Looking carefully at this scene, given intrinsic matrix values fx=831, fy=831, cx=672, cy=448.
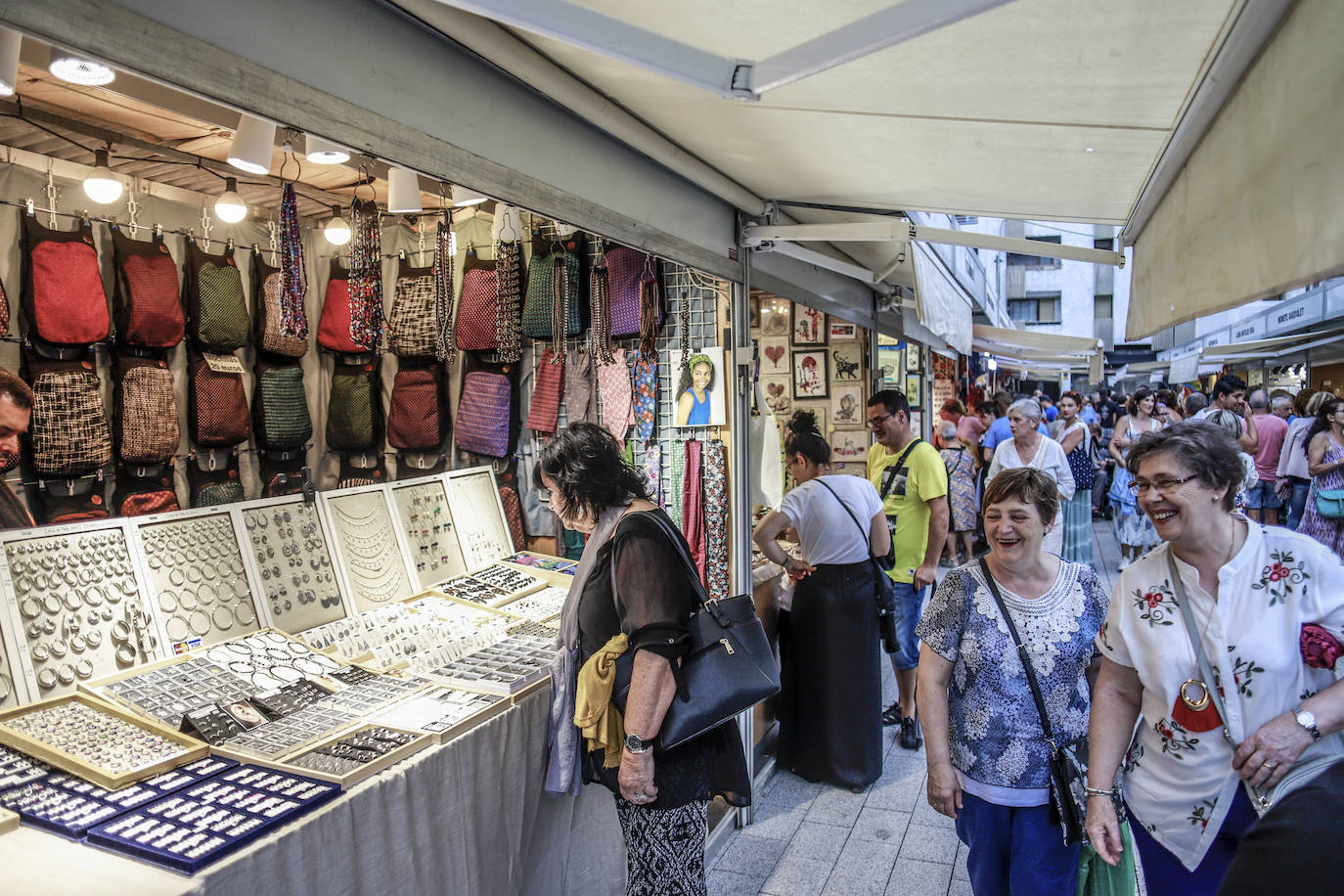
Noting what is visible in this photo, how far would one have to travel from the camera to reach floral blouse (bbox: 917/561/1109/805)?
2236 millimetres

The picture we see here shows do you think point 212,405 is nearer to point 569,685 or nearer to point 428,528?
point 428,528

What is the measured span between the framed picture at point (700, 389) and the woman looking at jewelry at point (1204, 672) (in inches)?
79.2

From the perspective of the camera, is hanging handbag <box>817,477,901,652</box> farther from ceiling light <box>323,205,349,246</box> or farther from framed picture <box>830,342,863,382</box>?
framed picture <box>830,342,863,382</box>

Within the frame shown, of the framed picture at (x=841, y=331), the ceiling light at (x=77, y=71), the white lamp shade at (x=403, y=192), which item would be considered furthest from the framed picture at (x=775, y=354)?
the ceiling light at (x=77, y=71)

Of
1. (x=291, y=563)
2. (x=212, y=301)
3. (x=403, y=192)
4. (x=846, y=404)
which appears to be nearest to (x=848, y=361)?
(x=846, y=404)

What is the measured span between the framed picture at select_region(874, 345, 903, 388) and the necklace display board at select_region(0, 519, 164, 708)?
6.54 meters

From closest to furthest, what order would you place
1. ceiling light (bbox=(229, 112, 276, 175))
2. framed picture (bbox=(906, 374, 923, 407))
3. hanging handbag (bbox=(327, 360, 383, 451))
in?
ceiling light (bbox=(229, 112, 276, 175))
hanging handbag (bbox=(327, 360, 383, 451))
framed picture (bbox=(906, 374, 923, 407))

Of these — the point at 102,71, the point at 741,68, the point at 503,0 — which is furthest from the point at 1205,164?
the point at 102,71

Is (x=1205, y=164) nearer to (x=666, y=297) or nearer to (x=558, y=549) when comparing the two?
(x=666, y=297)

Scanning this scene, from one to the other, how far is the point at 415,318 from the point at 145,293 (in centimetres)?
116

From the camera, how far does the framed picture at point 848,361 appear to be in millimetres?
7094

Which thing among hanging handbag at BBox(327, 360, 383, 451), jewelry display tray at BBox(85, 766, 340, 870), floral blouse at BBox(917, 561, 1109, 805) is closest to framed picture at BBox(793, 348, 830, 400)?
hanging handbag at BBox(327, 360, 383, 451)

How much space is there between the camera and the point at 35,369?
126 inches

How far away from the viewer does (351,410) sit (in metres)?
4.31
